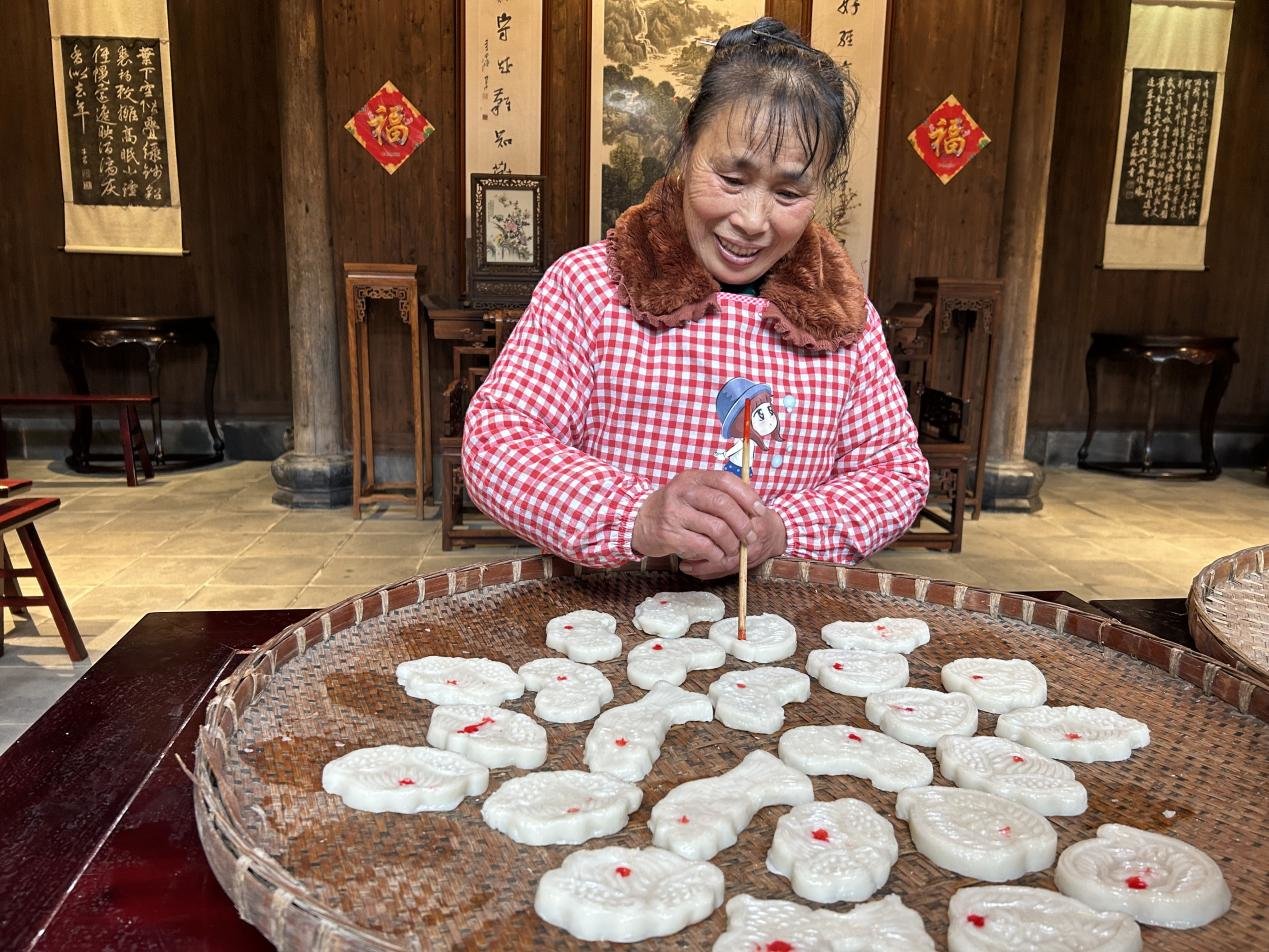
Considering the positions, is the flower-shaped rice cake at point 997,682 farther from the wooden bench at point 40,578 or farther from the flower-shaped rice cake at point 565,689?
the wooden bench at point 40,578

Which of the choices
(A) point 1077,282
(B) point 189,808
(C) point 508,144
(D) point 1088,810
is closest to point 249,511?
(C) point 508,144

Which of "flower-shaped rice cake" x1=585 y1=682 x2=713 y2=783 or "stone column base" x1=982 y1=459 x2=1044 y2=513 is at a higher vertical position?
"flower-shaped rice cake" x1=585 y1=682 x2=713 y2=783

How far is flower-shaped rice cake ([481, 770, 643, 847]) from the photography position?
0.94 meters

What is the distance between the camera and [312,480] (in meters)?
5.56

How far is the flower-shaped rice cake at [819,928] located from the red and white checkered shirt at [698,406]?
862mm

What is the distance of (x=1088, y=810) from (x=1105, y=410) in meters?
6.85

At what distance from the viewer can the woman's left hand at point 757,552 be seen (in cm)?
148

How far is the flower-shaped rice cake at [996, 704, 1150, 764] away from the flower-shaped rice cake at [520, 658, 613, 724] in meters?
0.50

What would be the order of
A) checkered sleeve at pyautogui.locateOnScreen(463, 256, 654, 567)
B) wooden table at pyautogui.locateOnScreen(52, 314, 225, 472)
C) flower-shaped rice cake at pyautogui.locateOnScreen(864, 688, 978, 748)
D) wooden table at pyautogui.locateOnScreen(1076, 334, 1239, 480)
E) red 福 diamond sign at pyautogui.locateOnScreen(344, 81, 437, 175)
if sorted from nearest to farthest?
flower-shaped rice cake at pyautogui.locateOnScreen(864, 688, 978, 748) → checkered sleeve at pyautogui.locateOnScreen(463, 256, 654, 567) → red 福 diamond sign at pyautogui.locateOnScreen(344, 81, 437, 175) → wooden table at pyautogui.locateOnScreen(52, 314, 225, 472) → wooden table at pyautogui.locateOnScreen(1076, 334, 1239, 480)

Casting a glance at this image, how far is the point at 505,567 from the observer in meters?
1.64

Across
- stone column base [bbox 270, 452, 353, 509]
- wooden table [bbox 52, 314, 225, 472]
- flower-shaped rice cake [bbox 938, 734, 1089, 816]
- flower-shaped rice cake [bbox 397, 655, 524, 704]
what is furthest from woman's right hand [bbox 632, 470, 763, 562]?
wooden table [bbox 52, 314, 225, 472]

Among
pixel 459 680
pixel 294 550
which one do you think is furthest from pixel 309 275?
pixel 459 680

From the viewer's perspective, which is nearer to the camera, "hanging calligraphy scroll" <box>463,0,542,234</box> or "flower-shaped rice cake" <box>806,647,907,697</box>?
"flower-shaped rice cake" <box>806,647,907,697</box>

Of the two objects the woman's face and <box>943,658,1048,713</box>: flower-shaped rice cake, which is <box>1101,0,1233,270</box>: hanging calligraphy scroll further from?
<box>943,658,1048,713</box>: flower-shaped rice cake
